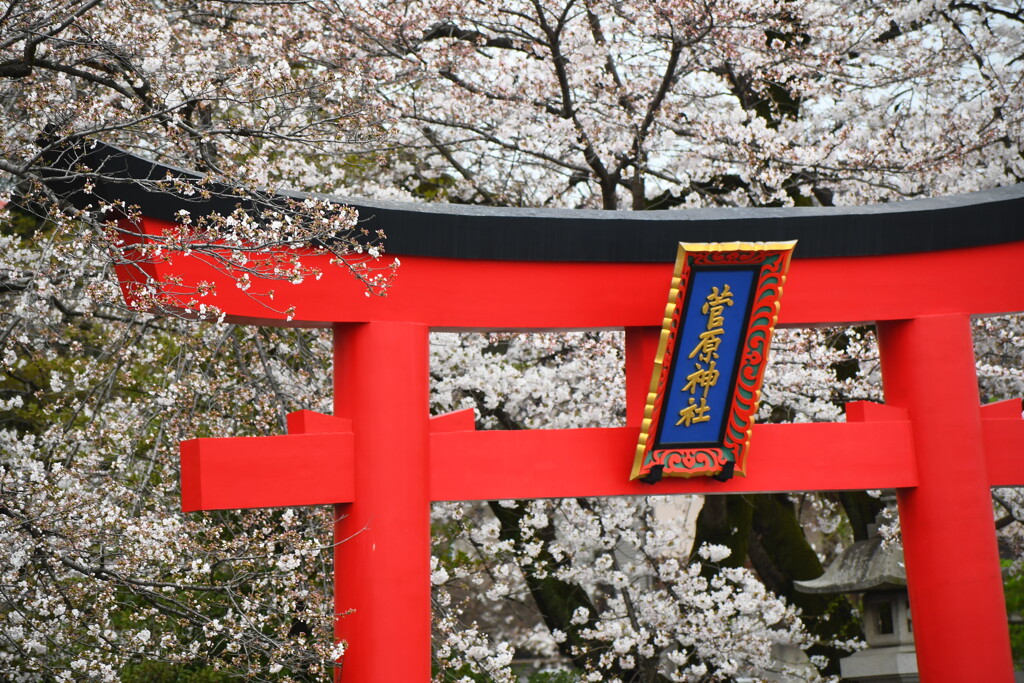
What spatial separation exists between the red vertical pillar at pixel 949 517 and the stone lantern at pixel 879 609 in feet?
5.87

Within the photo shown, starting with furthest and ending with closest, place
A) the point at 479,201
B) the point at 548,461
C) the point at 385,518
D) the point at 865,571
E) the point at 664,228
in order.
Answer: the point at 479,201, the point at 865,571, the point at 664,228, the point at 548,461, the point at 385,518

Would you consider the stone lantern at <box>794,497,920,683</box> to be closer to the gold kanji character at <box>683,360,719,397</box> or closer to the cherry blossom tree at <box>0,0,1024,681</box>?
the cherry blossom tree at <box>0,0,1024,681</box>

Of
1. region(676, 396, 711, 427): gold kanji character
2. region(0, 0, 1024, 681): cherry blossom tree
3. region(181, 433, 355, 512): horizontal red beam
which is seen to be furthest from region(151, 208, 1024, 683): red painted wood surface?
region(0, 0, 1024, 681): cherry blossom tree

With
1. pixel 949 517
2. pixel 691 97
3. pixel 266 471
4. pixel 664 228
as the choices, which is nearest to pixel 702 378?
pixel 664 228

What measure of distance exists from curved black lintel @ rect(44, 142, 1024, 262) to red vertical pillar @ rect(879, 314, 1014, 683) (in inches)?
21.2

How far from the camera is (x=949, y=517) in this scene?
6.00m

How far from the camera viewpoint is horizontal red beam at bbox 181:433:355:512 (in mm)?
5156

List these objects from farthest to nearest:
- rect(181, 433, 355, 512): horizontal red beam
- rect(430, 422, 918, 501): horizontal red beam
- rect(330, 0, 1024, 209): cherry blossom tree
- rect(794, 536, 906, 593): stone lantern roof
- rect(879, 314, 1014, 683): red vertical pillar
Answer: rect(330, 0, 1024, 209): cherry blossom tree < rect(794, 536, 906, 593): stone lantern roof < rect(879, 314, 1014, 683): red vertical pillar < rect(430, 422, 918, 501): horizontal red beam < rect(181, 433, 355, 512): horizontal red beam

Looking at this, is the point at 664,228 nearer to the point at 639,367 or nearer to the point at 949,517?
the point at 639,367

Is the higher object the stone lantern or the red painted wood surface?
the red painted wood surface

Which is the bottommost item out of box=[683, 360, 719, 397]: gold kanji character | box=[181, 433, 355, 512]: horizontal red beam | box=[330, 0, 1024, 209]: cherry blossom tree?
box=[181, 433, 355, 512]: horizontal red beam

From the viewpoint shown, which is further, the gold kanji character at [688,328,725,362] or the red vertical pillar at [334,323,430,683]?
the gold kanji character at [688,328,725,362]

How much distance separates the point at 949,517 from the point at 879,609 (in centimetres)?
244

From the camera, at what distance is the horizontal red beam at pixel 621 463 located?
5.69m
